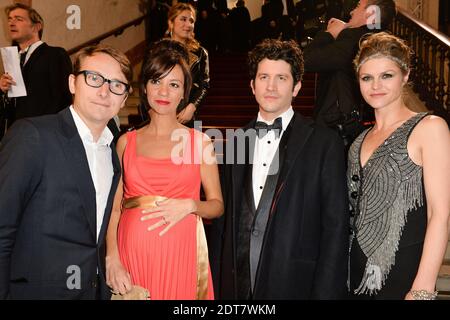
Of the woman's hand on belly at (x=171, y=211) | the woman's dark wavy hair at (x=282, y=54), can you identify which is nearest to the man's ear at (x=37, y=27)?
the woman's dark wavy hair at (x=282, y=54)

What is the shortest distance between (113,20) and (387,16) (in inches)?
281

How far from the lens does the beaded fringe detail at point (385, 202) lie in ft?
7.22

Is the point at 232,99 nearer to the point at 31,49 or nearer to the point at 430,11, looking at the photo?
the point at 31,49

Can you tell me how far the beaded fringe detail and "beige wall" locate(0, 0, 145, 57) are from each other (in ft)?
16.3

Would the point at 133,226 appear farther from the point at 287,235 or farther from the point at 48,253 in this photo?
the point at 287,235

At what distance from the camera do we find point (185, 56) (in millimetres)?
2598

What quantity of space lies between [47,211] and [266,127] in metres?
1.04

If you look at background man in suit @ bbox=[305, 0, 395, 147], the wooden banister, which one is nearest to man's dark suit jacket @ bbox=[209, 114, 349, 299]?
background man in suit @ bbox=[305, 0, 395, 147]

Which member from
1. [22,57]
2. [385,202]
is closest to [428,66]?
[385,202]

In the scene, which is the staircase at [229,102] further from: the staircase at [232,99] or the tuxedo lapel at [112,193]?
the tuxedo lapel at [112,193]

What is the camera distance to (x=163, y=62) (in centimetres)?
247

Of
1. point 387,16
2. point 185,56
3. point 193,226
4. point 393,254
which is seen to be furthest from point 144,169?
point 387,16

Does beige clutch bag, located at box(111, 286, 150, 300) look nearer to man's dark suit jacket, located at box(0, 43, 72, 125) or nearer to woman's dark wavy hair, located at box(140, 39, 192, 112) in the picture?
woman's dark wavy hair, located at box(140, 39, 192, 112)

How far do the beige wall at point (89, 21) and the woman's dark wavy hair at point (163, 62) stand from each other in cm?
403
